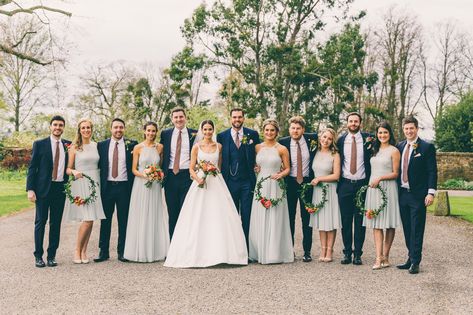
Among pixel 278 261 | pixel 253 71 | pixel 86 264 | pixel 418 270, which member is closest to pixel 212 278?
pixel 278 261

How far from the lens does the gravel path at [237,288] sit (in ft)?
19.8

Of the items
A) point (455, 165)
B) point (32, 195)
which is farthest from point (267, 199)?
point (455, 165)

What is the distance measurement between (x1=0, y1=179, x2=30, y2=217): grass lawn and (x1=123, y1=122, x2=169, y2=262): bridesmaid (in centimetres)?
932

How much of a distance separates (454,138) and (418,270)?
99.2 ft

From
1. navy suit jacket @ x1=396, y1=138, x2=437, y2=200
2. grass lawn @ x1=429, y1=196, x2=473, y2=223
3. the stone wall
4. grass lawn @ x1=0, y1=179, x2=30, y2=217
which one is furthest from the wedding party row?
the stone wall

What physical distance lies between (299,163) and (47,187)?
387cm

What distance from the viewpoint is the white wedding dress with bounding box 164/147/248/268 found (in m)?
8.38

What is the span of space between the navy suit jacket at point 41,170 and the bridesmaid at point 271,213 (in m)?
3.16

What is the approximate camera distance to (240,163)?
29.8 feet

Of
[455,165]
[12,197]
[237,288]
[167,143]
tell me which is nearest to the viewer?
[237,288]

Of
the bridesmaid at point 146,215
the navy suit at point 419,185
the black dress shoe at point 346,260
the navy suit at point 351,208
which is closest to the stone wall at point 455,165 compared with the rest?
the navy suit at point 351,208

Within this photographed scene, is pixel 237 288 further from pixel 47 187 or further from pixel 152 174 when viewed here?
pixel 47 187

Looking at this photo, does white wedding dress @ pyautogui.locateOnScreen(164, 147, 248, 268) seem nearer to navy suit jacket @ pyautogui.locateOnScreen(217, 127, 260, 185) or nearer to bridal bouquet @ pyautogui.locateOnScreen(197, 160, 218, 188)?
bridal bouquet @ pyautogui.locateOnScreen(197, 160, 218, 188)

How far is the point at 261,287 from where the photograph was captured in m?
7.02
